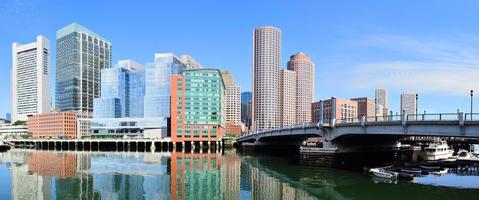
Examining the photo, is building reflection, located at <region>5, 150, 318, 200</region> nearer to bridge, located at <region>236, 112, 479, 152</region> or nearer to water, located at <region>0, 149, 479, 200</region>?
water, located at <region>0, 149, 479, 200</region>

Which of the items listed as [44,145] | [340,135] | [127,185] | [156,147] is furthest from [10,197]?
[44,145]

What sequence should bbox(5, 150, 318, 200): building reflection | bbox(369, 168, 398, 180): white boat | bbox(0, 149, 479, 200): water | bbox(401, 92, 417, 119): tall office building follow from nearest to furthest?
bbox(5, 150, 318, 200): building reflection < bbox(0, 149, 479, 200): water < bbox(369, 168, 398, 180): white boat < bbox(401, 92, 417, 119): tall office building

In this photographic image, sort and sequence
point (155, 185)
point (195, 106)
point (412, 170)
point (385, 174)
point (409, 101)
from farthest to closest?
point (409, 101) < point (195, 106) < point (412, 170) < point (385, 174) < point (155, 185)

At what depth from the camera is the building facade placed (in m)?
169

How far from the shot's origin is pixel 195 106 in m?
172

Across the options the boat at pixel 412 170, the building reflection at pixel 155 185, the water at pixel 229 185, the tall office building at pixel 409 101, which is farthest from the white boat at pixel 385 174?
→ the tall office building at pixel 409 101

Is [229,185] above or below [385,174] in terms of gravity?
below

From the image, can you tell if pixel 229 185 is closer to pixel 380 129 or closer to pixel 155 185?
pixel 155 185

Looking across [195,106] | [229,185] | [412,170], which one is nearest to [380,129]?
[412,170]

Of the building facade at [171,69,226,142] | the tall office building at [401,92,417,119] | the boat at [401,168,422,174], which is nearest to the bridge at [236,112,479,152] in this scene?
the boat at [401,168,422,174]

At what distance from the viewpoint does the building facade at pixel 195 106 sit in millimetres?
169375

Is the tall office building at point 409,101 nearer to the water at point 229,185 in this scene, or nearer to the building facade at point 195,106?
the building facade at point 195,106

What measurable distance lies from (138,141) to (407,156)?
104 metres

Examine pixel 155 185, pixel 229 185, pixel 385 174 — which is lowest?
pixel 229 185
